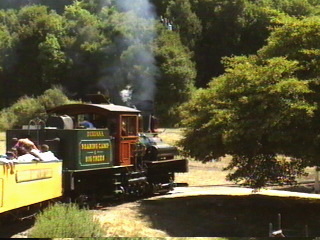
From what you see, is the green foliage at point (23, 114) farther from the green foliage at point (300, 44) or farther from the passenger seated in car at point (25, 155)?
the green foliage at point (300, 44)

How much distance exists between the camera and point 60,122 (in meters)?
11.7

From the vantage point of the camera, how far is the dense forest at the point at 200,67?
11367 millimetres

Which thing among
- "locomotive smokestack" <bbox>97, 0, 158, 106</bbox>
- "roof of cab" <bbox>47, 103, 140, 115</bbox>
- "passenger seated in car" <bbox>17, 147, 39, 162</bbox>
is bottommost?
"passenger seated in car" <bbox>17, 147, 39, 162</bbox>

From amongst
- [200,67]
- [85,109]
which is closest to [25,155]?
[85,109]

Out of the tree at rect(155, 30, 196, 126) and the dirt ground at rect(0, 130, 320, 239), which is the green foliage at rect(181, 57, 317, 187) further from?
the tree at rect(155, 30, 196, 126)

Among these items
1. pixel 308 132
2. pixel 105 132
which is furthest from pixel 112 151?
pixel 308 132

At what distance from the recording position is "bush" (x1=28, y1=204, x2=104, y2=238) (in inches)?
340

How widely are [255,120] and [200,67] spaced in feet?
76.9

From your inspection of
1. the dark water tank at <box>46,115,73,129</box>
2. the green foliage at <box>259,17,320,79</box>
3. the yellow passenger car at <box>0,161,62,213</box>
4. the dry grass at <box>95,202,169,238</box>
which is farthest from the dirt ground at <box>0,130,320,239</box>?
the green foliage at <box>259,17,320,79</box>

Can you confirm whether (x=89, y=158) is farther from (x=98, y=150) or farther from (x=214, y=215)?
(x=214, y=215)

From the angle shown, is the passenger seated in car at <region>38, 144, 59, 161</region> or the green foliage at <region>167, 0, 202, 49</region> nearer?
the passenger seated in car at <region>38, 144, 59, 161</region>

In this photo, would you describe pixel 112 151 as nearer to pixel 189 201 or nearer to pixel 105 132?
pixel 105 132

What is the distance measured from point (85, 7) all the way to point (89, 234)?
37.2m

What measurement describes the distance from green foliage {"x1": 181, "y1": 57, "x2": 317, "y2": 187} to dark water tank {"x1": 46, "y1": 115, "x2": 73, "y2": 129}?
2.85 metres
